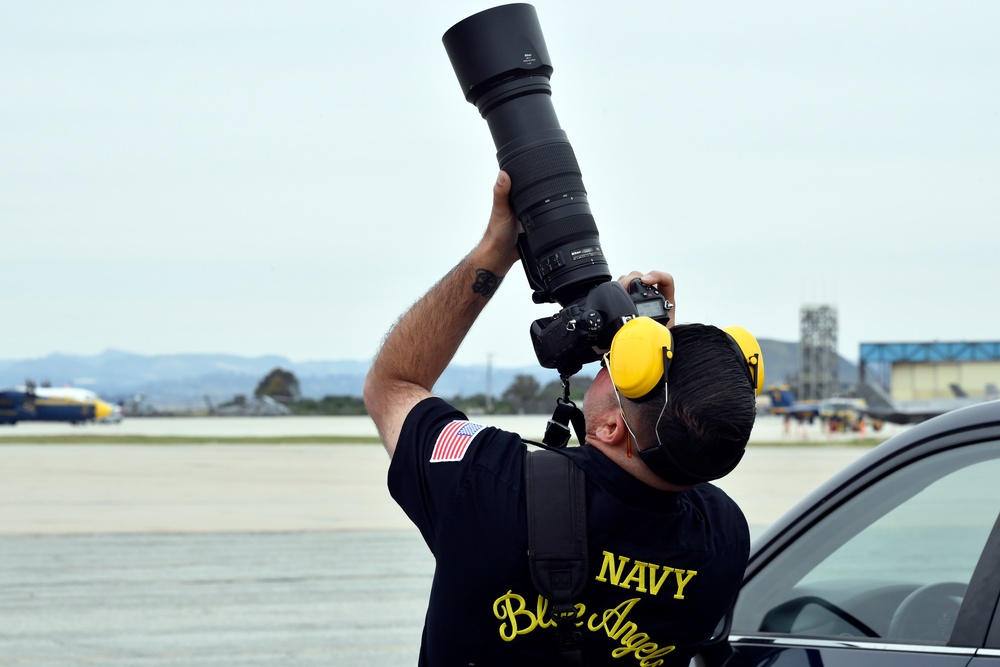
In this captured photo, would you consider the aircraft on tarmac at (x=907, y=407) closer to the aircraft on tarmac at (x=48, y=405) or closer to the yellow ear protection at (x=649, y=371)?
the aircraft on tarmac at (x=48, y=405)

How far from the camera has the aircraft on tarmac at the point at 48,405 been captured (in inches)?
2771

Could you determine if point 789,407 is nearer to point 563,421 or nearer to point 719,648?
point 719,648

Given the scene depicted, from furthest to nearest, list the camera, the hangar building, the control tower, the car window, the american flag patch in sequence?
1. the control tower
2. the hangar building
3. the car window
4. the camera
5. the american flag patch

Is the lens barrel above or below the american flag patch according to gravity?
above

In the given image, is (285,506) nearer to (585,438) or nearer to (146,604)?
(146,604)

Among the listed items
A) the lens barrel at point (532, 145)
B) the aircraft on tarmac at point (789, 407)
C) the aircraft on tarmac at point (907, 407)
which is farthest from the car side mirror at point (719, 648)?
the aircraft on tarmac at point (789, 407)

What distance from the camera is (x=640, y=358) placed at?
2092mm

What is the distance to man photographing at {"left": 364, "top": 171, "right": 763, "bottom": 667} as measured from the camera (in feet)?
6.98

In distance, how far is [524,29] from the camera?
2646 mm

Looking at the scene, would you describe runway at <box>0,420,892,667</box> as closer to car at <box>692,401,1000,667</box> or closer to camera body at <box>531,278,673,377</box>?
car at <box>692,401,1000,667</box>

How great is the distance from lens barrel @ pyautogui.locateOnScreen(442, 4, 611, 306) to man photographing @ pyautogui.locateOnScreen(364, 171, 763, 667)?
0.17 meters

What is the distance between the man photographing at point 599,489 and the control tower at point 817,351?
164m

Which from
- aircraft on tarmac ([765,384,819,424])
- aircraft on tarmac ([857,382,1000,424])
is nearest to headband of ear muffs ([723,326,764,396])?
aircraft on tarmac ([857,382,1000,424])

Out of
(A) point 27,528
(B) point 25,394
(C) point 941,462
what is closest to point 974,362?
(B) point 25,394
